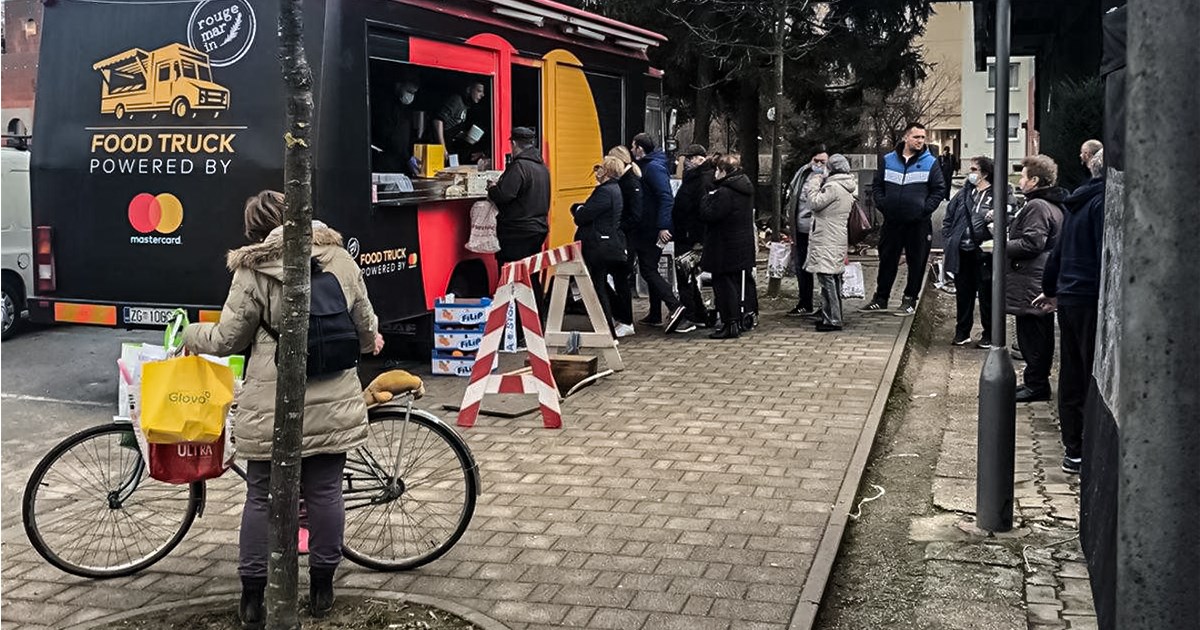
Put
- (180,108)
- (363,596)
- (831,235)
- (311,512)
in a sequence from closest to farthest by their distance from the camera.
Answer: (311,512) → (363,596) → (180,108) → (831,235)

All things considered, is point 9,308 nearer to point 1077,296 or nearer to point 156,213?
point 156,213

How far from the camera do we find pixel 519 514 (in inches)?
255

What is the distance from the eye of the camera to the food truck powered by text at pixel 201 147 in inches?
346

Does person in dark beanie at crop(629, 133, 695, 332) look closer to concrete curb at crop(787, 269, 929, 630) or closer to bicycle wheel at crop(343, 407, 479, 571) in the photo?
concrete curb at crop(787, 269, 929, 630)

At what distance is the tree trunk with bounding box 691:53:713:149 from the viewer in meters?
23.3

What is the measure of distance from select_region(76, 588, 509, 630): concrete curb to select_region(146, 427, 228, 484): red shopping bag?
48 cm

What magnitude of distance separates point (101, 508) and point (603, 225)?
661 centimetres

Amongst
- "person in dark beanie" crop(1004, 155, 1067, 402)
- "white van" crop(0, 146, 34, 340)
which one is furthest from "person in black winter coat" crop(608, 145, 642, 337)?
"white van" crop(0, 146, 34, 340)

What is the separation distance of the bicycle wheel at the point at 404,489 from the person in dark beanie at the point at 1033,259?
4.84 metres

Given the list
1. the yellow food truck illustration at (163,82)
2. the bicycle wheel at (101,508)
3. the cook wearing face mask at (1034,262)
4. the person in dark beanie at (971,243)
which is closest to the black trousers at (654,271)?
the person in dark beanie at (971,243)

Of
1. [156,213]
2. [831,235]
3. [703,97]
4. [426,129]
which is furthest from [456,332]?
[703,97]

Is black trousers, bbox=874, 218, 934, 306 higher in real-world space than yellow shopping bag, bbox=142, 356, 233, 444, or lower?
higher

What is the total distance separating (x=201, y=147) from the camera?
8.88 m

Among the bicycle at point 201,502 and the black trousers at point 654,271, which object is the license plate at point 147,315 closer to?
the bicycle at point 201,502
